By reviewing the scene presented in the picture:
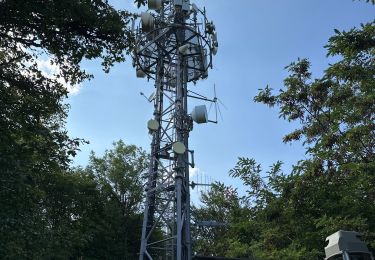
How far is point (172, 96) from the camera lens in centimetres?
1449

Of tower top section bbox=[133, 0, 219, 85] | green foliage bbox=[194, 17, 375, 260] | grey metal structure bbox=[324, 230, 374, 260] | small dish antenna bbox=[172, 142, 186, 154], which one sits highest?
tower top section bbox=[133, 0, 219, 85]

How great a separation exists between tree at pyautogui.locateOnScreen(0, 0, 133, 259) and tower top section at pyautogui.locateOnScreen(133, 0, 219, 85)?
6242 millimetres

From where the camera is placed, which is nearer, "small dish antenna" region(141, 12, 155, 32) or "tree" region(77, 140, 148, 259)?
"small dish antenna" region(141, 12, 155, 32)

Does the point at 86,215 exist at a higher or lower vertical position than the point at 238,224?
higher

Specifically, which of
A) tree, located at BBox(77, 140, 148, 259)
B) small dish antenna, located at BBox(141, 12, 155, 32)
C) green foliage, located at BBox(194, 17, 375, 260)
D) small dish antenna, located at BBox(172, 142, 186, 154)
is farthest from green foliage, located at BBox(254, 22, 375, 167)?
tree, located at BBox(77, 140, 148, 259)

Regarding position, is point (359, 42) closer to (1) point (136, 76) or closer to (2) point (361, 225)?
(2) point (361, 225)

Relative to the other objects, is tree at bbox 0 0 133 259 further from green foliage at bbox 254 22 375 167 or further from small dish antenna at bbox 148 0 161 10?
small dish antenna at bbox 148 0 161 10

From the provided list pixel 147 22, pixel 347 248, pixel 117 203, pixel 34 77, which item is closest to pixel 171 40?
pixel 147 22

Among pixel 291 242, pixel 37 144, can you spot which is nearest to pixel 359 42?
pixel 291 242

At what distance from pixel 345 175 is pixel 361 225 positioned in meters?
2.01

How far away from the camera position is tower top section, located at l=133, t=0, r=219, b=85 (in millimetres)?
14195

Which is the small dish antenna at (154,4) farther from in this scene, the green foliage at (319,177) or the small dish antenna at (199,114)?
the green foliage at (319,177)

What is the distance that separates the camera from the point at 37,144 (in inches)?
332

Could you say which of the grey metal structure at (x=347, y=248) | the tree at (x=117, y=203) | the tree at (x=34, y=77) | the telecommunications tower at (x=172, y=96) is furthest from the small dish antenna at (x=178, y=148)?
the tree at (x=117, y=203)
